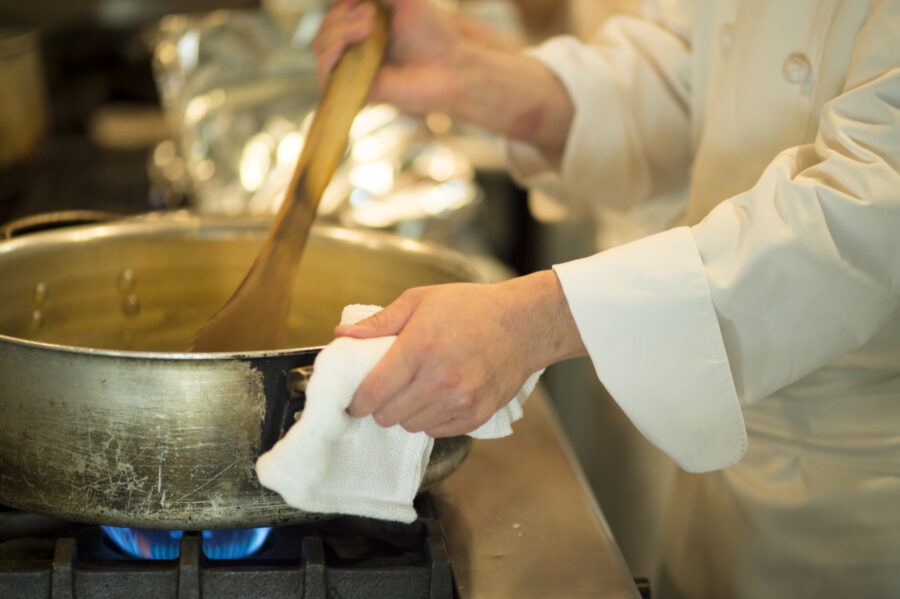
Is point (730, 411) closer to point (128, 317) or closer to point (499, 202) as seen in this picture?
point (128, 317)

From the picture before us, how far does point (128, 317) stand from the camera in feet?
2.71

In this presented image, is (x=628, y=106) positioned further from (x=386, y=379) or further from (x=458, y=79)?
(x=386, y=379)

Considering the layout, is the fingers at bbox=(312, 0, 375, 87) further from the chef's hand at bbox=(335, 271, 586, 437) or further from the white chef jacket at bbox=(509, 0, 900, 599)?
the chef's hand at bbox=(335, 271, 586, 437)

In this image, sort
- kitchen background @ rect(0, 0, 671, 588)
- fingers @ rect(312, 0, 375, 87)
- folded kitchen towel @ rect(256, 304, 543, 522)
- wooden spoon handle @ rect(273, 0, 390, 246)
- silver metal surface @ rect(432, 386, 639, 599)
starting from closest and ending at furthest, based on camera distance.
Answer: folded kitchen towel @ rect(256, 304, 543, 522) → silver metal surface @ rect(432, 386, 639, 599) → wooden spoon handle @ rect(273, 0, 390, 246) → fingers @ rect(312, 0, 375, 87) → kitchen background @ rect(0, 0, 671, 588)

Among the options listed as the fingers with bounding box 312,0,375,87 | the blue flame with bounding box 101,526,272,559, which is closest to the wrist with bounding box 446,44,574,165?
the fingers with bounding box 312,0,375,87

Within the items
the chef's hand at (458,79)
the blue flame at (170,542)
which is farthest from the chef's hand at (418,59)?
the blue flame at (170,542)

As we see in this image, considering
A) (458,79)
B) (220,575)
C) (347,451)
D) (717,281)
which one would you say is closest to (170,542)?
(220,575)

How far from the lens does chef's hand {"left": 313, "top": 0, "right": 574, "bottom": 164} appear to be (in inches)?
35.2

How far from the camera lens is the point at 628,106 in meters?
0.92

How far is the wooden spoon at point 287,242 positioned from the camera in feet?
2.25

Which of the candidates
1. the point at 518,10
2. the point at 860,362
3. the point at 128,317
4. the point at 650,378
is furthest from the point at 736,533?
the point at 518,10

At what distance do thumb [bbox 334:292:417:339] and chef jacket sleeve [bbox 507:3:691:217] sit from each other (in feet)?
1.48

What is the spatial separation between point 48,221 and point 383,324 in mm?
417

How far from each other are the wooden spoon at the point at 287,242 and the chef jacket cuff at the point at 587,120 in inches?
9.4
